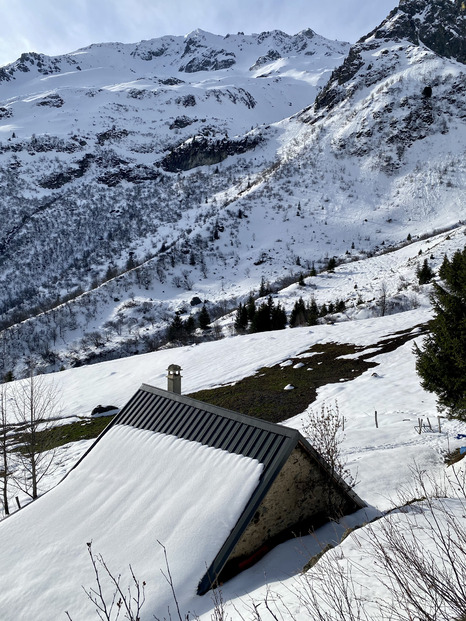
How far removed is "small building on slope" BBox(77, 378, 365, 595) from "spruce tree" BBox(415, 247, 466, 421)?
579 cm

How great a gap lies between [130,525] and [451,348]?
10.0 meters

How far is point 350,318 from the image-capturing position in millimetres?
48906

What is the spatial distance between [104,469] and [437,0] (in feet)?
873

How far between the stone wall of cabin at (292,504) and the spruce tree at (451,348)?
6130 mm

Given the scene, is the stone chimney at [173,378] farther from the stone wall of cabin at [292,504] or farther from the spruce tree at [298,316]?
Answer: the spruce tree at [298,316]

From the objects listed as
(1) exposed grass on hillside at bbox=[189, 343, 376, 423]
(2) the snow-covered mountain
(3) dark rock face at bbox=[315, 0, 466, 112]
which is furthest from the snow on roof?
(3) dark rock face at bbox=[315, 0, 466, 112]

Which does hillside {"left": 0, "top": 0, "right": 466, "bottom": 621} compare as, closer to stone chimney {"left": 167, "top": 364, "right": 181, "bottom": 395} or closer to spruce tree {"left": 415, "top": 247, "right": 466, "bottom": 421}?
spruce tree {"left": 415, "top": 247, "right": 466, "bottom": 421}

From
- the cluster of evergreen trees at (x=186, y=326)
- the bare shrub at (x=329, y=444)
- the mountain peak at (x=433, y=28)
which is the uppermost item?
the mountain peak at (x=433, y=28)

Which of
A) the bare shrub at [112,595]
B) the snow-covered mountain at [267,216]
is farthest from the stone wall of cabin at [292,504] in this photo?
the snow-covered mountain at [267,216]

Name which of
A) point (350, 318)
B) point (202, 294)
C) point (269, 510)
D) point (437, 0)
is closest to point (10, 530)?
point (269, 510)

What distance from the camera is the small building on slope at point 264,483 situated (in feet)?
18.1

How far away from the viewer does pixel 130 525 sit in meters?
5.95

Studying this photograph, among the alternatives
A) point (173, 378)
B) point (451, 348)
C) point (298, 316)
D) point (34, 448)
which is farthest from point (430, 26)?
point (34, 448)

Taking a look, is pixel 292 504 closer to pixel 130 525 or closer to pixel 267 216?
pixel 130 525
